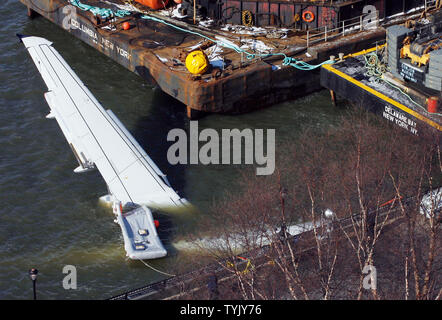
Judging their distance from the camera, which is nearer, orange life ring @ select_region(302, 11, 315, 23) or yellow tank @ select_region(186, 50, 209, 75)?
yellow tank @ select_region(186, 50, 209, 75)

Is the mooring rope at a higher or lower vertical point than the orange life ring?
lower

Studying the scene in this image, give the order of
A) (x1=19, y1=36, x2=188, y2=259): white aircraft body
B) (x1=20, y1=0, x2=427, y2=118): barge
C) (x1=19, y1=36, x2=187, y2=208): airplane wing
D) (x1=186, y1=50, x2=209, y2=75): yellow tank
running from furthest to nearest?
1. (x1=20, y1=0, x2=427, y2=118): barge
2. (x1=186, y1=50, x2=209, y2=75): yellow tank
3. (x1=19, y1=36, x2=187, y2=208): airplane wing
4. (x1=19, y1=36, x2=188, y2=259): white aircraft body

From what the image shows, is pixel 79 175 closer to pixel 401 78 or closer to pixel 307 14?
pixel 307 14

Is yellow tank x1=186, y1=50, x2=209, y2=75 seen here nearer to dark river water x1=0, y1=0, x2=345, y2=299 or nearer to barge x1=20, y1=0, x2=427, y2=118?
barge x1=20, y1=0, x2=427, y2=118

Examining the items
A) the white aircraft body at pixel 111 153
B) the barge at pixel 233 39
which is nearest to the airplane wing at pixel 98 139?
the white aircraft body at pixel 111 153

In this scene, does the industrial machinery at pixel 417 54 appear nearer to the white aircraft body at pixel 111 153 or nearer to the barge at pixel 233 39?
the barge at pixel 233 39

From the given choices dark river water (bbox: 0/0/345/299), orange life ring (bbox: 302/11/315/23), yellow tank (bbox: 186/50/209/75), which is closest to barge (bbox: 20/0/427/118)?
orange life ring (bbox: 302/11/315/23)
